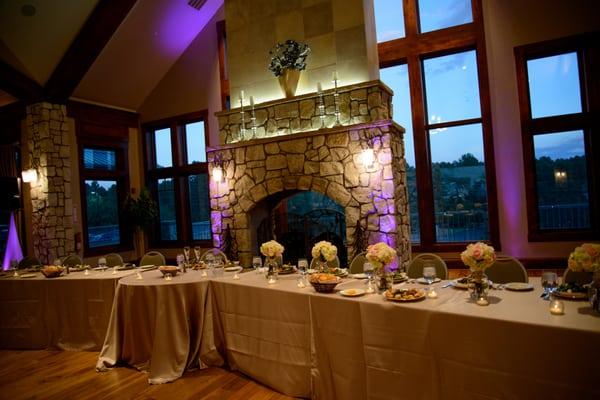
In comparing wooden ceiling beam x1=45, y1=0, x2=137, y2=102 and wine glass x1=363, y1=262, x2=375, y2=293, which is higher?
wooden ceiling beam x1=45, y1=0, x2=137, y2=102

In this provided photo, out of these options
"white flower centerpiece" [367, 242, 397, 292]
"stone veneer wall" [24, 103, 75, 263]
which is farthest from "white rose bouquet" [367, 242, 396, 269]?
"stone veneer wall" [24, 103, 75, 263]

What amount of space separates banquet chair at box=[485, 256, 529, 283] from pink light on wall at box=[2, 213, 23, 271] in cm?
839

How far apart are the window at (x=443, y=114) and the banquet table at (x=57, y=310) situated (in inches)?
202

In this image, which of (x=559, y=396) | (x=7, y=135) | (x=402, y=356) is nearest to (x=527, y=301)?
(x=559, y=396)

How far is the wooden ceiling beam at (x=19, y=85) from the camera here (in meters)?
7.19

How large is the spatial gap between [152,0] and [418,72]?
198 inches

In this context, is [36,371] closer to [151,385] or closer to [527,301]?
[151,385]

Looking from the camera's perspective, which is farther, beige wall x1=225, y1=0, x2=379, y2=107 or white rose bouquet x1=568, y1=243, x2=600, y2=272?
beige wall x1=225, y1=0, x2=379, y2=107

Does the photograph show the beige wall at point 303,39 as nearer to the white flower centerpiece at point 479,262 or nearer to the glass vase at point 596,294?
the white flower centerpiece at point 479,262

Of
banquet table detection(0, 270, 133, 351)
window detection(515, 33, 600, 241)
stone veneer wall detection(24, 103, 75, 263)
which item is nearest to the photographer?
banquet table detection(0, 270, 133, 351)

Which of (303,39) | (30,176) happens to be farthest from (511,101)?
(30,176)

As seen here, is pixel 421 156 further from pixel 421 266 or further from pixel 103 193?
pixel 103 193

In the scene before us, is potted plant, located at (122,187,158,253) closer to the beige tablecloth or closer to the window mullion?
the beige tablecloth

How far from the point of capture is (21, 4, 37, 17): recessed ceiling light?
6531 mm
